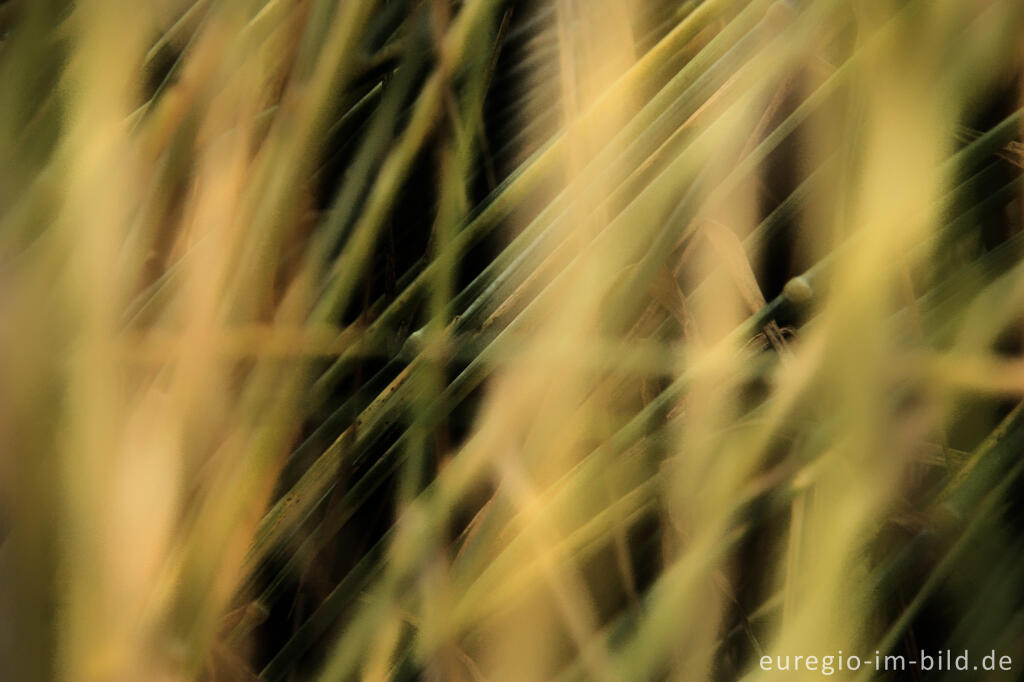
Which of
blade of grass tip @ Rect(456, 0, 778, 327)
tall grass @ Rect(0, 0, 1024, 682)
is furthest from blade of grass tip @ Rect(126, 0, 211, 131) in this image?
blade of grass tip @ Rect(456, 0, 778, 327)

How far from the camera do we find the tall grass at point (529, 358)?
0.79 feet

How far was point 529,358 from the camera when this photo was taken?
25cm

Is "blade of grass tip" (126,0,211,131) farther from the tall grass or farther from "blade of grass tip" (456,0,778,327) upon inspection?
"blade of grass tip" (456,0,778,327)

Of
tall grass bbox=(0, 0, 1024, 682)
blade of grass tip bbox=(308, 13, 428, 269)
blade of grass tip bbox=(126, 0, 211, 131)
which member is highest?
blade of grass tip bbox=(126, 0, 211, 131)

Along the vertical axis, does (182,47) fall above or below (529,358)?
above

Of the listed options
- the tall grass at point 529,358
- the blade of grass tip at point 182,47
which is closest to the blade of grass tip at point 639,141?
the tall grass at point 529,358

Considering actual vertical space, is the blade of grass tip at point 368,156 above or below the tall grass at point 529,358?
above

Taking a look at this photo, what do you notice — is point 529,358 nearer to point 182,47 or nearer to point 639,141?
point 639,141

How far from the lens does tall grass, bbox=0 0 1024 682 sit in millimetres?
240

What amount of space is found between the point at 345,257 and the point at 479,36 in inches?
3.7

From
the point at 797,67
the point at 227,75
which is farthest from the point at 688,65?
the point at 227,75

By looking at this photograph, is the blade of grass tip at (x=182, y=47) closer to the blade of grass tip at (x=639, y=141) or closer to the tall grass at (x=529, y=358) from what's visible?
the tall grass at (x=529, y=358)

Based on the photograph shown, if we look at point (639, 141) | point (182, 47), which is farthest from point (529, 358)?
point (182, 47)

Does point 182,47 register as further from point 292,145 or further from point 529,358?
point 529,358
